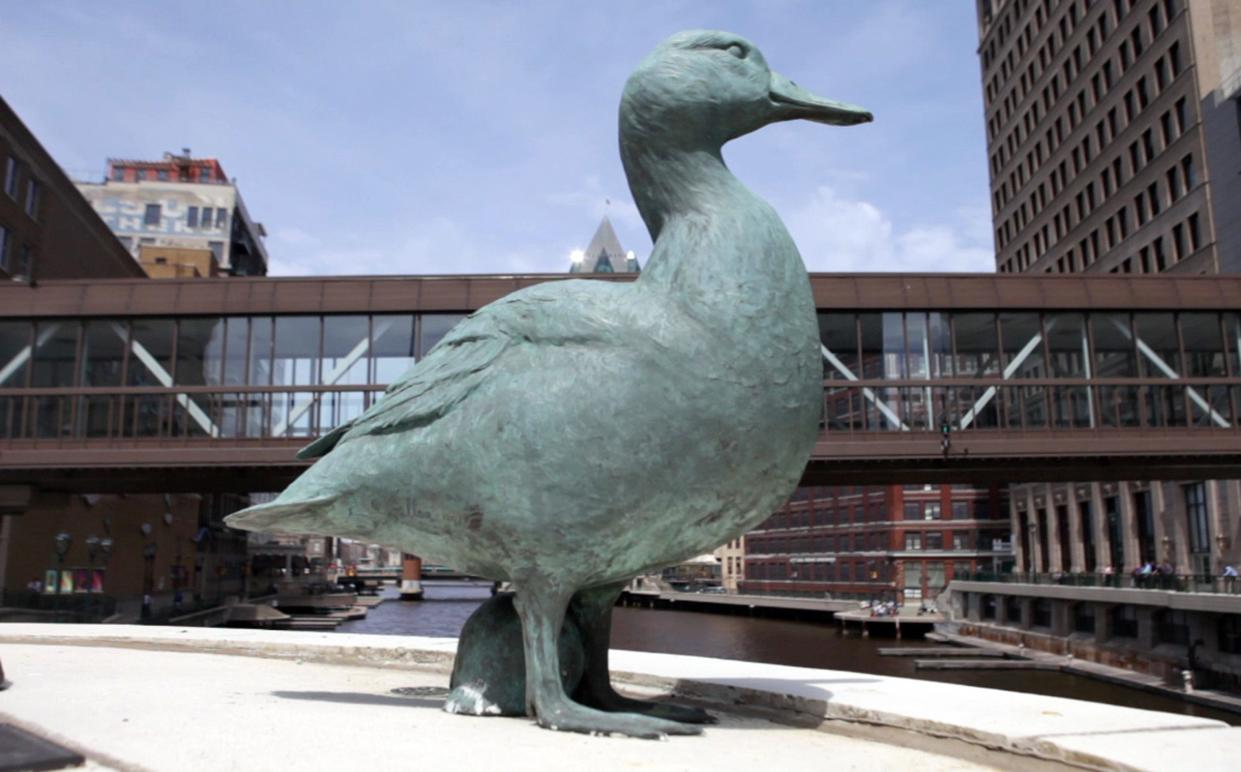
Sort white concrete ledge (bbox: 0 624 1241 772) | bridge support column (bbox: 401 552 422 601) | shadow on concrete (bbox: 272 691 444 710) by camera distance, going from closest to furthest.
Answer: white concrete ledge (bbox: 0 624 1241 772), shadow on concrete (bbox: 272 691 444 710), bridge support column (bbox: 401 552 422 601)

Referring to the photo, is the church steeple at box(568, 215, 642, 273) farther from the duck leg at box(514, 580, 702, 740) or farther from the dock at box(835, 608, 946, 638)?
the duck leg at box(514, 580, 702, 740)

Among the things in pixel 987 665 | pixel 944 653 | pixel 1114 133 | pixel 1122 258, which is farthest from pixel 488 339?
pixel 1114 133

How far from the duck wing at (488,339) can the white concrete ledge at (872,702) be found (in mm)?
1930

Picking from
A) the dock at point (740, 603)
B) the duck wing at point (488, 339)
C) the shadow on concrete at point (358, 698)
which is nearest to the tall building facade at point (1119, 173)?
the dock at point (740, 603)

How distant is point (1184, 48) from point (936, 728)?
48.1 metres

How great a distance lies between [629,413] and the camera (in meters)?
5.48

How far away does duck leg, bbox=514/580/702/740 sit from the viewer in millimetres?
5562

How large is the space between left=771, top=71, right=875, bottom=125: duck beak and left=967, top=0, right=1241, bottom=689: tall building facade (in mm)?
18197

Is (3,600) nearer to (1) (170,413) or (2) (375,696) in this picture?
(1) (170,413)

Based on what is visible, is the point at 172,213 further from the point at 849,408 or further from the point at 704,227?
the point at 704,227

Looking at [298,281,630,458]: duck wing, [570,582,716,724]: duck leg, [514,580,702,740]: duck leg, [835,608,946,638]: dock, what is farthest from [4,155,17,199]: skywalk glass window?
[835,608,946,638]: dock

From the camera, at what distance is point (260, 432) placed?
21750 mm

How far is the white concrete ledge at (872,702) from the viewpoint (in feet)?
16.0

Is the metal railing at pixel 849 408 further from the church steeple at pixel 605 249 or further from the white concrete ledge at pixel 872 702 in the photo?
the church steeple at pixel 605 249
